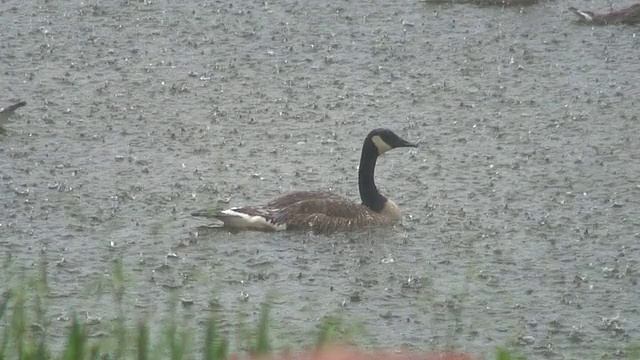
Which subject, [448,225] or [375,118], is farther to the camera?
[375,118]

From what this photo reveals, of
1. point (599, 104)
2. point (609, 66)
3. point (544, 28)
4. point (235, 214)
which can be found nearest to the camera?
point (235, 214)

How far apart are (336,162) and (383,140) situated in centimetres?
104

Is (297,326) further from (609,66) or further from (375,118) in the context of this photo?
(609,66)

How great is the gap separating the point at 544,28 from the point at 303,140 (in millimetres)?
5118

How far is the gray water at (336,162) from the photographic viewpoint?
9406mm

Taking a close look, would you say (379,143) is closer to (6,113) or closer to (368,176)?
(368,176)

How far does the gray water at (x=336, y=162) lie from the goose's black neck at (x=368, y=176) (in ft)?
0.93

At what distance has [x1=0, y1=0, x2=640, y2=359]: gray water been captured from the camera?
941cm

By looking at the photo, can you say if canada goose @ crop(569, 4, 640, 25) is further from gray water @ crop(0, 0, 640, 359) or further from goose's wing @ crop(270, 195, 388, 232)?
goose's wing @ crop(270, 195, 388, 232)

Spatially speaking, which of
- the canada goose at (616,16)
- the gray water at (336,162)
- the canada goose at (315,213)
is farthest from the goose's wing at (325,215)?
the canada goose at (616,16)

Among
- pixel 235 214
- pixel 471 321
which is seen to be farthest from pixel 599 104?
pixel 471 321

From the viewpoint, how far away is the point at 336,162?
13.0 metres

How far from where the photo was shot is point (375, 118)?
46.6ft

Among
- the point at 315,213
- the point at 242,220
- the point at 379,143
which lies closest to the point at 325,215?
the point at 315,213
